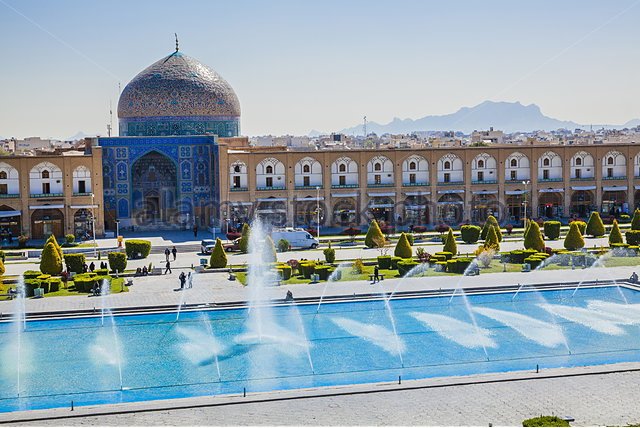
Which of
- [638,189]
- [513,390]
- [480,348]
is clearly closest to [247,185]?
[638,189]

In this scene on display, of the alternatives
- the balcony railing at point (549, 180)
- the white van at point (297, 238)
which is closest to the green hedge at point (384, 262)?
the white van at point (297, 238)

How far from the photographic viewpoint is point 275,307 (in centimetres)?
2486

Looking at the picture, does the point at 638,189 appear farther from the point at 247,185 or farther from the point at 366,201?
the point at 247,185

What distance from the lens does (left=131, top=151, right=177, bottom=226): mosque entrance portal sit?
1708 inches

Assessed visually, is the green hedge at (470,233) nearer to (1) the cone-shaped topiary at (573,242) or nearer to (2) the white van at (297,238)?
(1) the cone-shaped topiary at (573,242)

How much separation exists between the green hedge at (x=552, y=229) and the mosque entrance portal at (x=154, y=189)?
17096 millimetres

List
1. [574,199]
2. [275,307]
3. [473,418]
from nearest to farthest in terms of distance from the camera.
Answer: [473,418], [275,307], [574,199]

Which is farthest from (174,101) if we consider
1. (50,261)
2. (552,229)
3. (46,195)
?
(552,229)

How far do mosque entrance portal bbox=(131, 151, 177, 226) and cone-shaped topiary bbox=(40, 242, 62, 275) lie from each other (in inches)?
558

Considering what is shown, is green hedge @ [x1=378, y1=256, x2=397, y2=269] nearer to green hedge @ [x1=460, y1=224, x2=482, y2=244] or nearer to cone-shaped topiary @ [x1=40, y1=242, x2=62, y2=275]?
green hedge @ [x1=460, y1=224, x2=482, y2=244]

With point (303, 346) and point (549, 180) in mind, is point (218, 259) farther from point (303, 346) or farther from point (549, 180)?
point (549, 180)

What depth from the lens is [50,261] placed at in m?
28.9

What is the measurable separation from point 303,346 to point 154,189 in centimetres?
2494

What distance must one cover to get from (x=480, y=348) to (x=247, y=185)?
2494 cm
